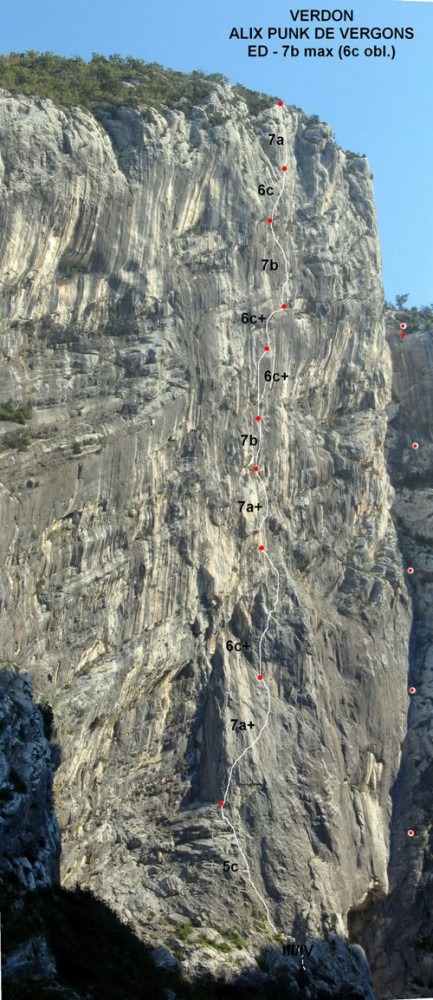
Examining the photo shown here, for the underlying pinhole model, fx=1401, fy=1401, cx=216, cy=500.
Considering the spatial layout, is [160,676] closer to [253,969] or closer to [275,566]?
[275,566]

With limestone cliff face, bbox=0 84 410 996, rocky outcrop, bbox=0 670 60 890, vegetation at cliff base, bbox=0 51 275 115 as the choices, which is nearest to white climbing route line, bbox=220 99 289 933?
limestone cliff face, bbox=0 84 410 996

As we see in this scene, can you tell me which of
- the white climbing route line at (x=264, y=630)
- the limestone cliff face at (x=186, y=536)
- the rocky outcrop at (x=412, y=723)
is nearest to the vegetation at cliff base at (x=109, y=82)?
the limestone cliff face at (x=186, y=536)

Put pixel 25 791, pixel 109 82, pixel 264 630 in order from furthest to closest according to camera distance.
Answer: pixel 109 82 < pixel 264 630 < pixel 25 791

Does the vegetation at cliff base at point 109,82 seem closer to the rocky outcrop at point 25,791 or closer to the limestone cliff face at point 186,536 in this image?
the limestone cliff face at point 186,536

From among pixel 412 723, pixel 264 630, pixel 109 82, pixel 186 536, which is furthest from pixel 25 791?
pixel 109 82

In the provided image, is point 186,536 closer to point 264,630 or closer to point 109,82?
point 264,630

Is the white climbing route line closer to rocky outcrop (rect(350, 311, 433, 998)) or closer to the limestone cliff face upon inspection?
the limestone cliff face
